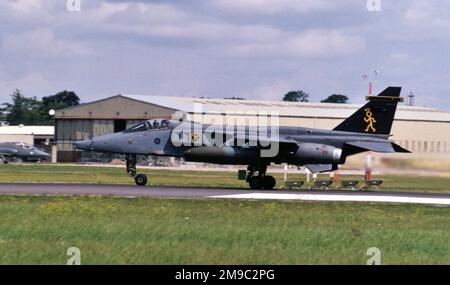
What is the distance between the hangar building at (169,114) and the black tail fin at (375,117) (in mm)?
42299

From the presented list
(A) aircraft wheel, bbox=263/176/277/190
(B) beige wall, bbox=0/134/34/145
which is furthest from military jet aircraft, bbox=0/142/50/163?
(A) aircraft wheel, bbox=263/176/277/190

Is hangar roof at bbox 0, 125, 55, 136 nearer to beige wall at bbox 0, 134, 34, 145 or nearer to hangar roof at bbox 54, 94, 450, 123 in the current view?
beige wall at bbox 0, 134, 34, 145

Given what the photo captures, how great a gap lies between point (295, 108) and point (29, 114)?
79439 mm

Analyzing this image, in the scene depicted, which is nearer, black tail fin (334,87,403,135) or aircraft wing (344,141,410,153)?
aircraft wing (344,141,410,153)

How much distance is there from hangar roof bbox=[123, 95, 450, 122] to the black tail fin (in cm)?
3984

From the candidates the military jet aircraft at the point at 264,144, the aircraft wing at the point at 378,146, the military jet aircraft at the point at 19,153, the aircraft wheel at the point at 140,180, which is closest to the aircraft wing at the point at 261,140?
the military jet aircraft at the point at 264,144

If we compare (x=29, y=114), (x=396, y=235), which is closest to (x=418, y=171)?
(x=396, y=235)

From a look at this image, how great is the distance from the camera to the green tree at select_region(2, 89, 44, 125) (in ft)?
518

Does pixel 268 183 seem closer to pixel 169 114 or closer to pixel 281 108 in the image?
pixel 169 114

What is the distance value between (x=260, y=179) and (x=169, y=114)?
4761 cm

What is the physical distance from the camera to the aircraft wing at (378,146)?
37.2 metres

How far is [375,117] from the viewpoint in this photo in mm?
38812

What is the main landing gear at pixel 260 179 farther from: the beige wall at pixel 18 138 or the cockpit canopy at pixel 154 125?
the beige wall at pixel 18 138

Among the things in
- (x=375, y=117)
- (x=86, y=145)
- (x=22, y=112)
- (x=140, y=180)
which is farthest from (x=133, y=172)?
(x=22, y=112)
